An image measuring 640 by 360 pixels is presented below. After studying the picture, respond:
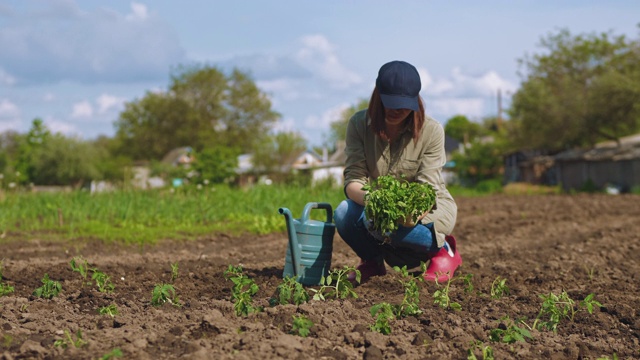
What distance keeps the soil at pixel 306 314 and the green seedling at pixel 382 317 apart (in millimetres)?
46

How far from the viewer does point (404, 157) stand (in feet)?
17.7

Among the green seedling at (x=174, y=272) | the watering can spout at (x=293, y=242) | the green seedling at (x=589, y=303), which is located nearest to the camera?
the green seedling at (x=589, y=303)

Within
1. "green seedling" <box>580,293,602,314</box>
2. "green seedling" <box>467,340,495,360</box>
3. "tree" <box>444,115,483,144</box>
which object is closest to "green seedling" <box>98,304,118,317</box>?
"green seedling" <box>467,340,495,360</box>

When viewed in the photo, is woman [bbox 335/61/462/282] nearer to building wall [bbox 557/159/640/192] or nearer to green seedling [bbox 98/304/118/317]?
green seedling [bbox 98/304/118/317]

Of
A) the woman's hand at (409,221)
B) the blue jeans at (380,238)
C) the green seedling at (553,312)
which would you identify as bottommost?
the green seedling at (553,312)

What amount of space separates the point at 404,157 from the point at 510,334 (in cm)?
187

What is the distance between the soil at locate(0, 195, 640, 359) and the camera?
3453mm

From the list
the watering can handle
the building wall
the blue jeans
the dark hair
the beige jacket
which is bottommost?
the building wall

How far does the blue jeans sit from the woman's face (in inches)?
24.7

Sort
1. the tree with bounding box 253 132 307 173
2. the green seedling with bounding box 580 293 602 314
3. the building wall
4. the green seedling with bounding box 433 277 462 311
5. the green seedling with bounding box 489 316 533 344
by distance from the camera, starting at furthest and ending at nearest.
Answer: the tree with bounding box 253 132 307 173 → the building wall → the green seedling with bounding box 433 277 462 311 → the green seedling with bounding box 580 293 602 314 → the green seedling with bounding box 489 316 533 344

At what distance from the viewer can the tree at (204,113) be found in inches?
2176

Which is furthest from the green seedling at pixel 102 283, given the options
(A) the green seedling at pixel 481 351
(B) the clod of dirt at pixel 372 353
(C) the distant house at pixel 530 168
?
(C) the distant house at pixel 530 168

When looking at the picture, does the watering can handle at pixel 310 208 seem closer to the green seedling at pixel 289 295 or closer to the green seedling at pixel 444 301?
the green seedling at pixel 289 295

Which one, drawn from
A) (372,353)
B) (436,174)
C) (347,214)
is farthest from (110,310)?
(436,174)
